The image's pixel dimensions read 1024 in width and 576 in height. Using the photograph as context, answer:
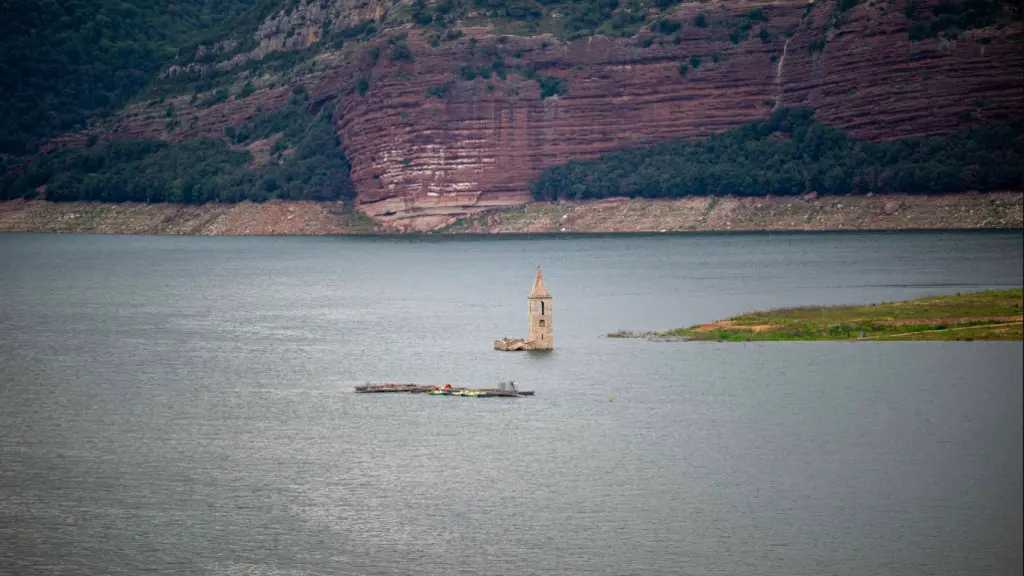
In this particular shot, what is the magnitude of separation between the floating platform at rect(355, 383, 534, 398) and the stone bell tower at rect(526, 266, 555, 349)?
8273 mm

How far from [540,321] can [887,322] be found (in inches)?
736

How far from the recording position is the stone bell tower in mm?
88000

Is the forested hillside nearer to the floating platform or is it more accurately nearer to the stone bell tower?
the stone bell tower

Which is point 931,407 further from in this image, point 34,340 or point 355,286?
point 355,286

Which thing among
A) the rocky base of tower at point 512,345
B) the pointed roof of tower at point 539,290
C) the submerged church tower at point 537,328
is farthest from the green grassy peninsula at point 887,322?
the pointed roof of tower at point 539,290

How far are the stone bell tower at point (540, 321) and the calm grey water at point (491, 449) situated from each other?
6.11ft

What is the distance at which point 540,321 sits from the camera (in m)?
92.5

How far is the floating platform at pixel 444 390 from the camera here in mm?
79000

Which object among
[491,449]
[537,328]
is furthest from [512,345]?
[491,449]

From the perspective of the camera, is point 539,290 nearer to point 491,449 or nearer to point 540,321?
point 540,321

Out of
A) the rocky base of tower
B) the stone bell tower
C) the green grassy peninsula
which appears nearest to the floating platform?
the stone bell tower

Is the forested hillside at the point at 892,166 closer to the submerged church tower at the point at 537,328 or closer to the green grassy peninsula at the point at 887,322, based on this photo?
the green grassy peninsula at the point at 887,322

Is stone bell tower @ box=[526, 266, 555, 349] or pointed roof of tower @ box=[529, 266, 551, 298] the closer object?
pointed roof of tower @ box=[529, 266, 551, 298]

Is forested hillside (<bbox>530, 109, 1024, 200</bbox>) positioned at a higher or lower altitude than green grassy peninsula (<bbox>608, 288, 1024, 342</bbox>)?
higher
